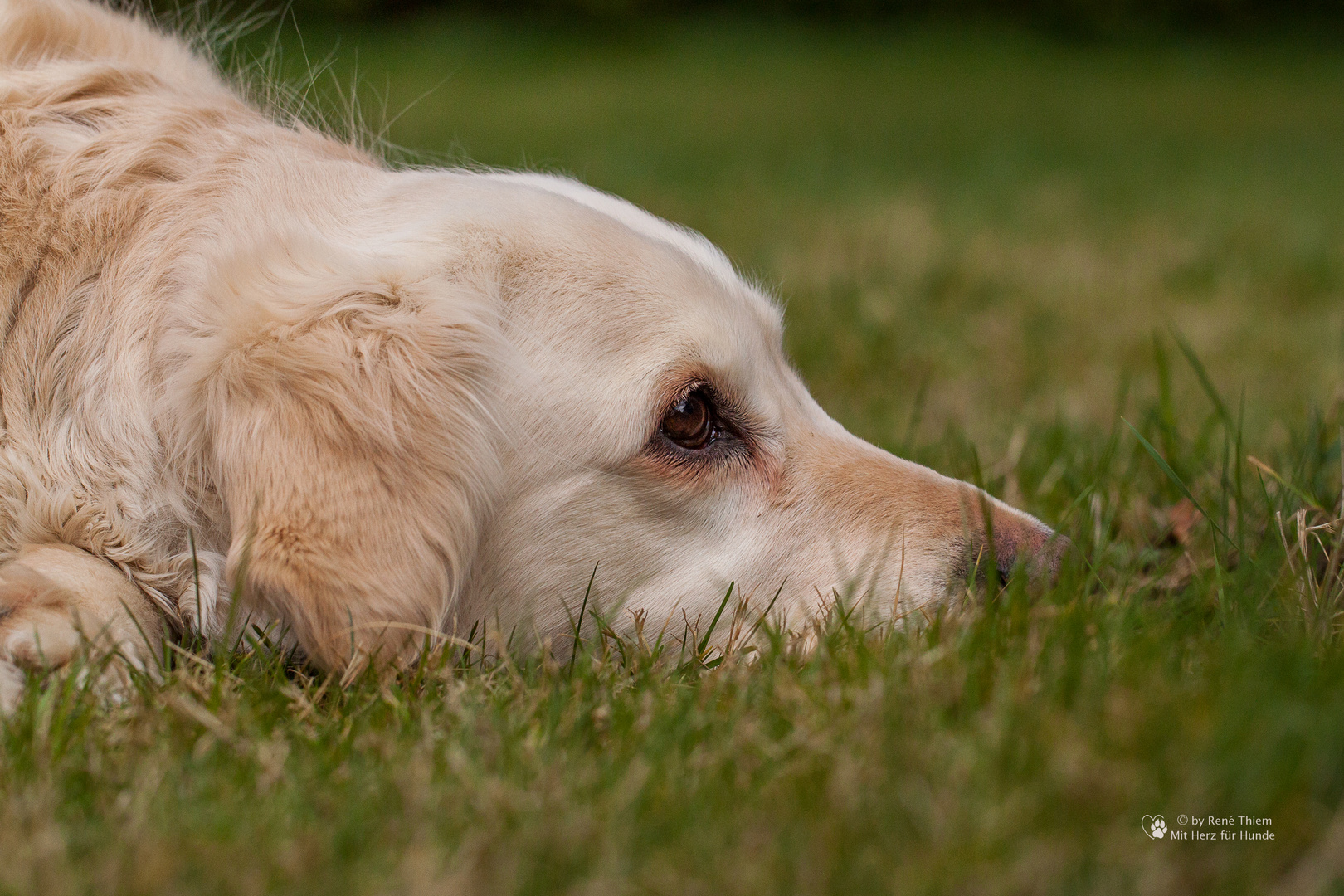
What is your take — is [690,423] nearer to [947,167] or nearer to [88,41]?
[88,41]

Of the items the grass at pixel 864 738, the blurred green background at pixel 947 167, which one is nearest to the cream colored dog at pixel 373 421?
the grass at pixel 864 738

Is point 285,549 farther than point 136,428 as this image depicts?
No

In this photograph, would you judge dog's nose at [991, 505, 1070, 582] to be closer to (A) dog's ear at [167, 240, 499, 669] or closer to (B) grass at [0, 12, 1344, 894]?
(B) grass at [0, 12, 1344, 894]

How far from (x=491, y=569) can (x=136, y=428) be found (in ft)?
2.11

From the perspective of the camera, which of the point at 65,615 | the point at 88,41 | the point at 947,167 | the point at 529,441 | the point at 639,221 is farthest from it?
the point at 947,167

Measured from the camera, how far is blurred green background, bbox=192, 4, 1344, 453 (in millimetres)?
4543

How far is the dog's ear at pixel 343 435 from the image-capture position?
185 cm

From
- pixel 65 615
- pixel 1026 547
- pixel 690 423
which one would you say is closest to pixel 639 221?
pixel 690 423

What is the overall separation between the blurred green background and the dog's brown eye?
0.72m

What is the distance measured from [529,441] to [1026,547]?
91cm

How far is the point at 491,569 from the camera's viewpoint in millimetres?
2166

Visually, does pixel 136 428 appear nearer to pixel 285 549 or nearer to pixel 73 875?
pixel 285 549

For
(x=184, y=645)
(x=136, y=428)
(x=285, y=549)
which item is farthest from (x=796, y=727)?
(x=136, y=428)

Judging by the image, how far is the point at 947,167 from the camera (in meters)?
10.4
